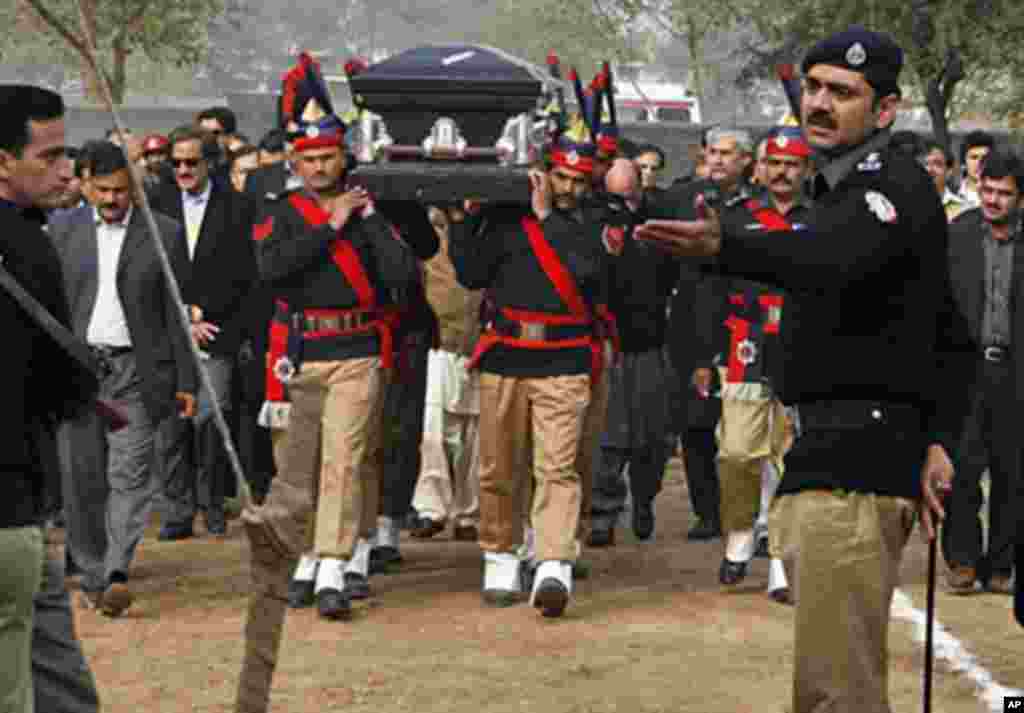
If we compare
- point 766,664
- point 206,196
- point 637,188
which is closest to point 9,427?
point 766,664

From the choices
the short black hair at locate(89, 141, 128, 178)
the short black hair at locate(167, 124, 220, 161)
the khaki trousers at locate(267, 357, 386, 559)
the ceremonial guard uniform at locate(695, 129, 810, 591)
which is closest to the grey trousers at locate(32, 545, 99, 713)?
the khaki trousers at locate(267, 357, 386, 559)

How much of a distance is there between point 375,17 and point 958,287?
447ft

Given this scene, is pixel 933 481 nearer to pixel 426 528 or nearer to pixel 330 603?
pixel 330 603

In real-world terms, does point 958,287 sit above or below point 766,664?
above

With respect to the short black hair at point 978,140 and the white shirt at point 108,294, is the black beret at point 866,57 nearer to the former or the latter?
the white shirt at point 108,294

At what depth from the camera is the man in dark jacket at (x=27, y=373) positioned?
240 inches

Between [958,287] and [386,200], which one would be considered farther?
[958,287]

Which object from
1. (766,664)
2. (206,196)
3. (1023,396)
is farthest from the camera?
(206,196)

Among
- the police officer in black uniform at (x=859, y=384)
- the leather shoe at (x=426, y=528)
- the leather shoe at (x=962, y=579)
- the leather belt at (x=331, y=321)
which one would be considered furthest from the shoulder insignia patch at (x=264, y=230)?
the police officer in black uniform at (x=859, y=384)

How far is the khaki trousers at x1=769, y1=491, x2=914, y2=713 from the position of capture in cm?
629

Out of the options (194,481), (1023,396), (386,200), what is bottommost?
(194,481)

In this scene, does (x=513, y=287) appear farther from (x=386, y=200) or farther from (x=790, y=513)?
(x=790, y=513)

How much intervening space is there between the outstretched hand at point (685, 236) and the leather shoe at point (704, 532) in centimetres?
821

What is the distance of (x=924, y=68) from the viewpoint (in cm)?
2814
